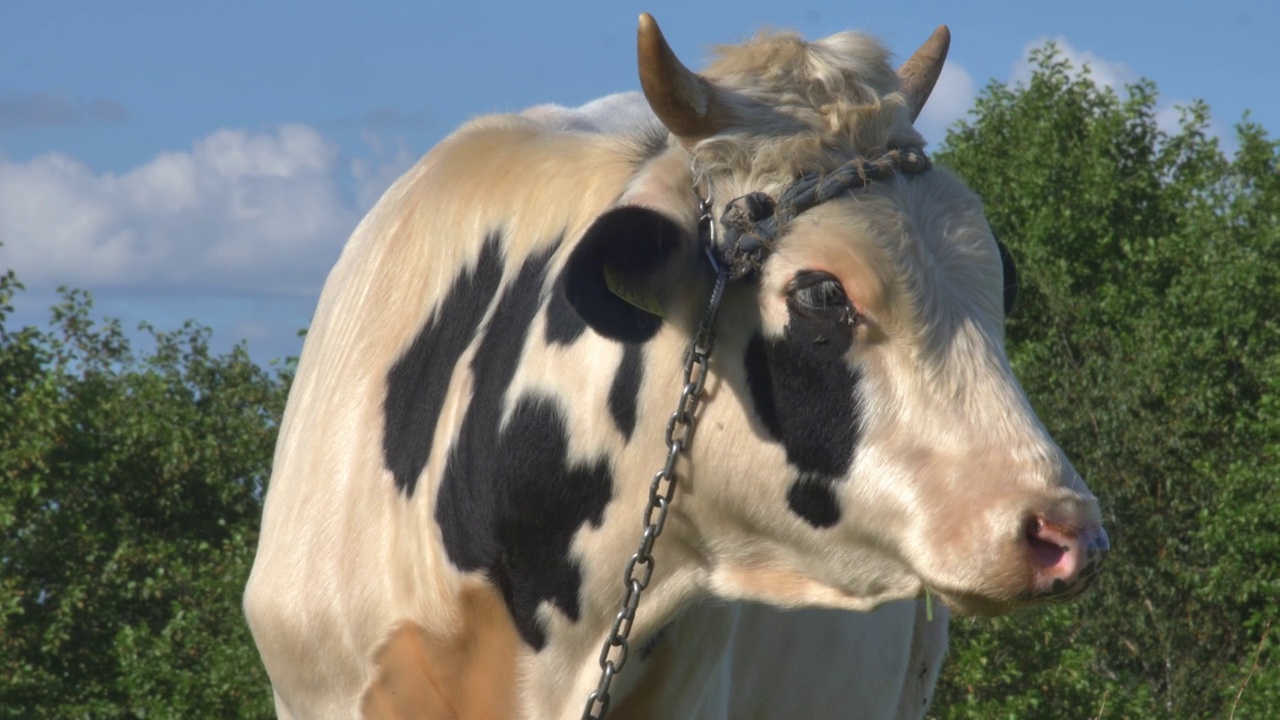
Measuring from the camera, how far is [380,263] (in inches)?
174

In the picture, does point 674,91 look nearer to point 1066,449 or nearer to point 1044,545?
point 1044,545

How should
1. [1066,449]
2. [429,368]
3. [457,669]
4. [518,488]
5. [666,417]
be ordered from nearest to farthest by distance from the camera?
[666,417], [518,488], [457,669], [429,368], [1066,449]

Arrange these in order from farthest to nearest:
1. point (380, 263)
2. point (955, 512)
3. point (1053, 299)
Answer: point (1053, 299) → point (380, 263) → point (955, 512)

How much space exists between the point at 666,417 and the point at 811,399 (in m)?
0.33

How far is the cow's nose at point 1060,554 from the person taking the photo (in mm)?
3104

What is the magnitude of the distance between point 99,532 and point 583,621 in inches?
472

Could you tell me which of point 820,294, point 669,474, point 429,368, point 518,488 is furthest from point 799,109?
point 429,368

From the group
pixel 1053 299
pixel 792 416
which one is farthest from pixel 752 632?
pixel 1053 299

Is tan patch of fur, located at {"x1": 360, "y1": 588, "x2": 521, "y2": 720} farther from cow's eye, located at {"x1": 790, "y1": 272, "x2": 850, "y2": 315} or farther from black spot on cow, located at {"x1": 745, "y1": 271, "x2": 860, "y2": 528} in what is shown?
cow's eye, located at {"x1": 790, "y1": 272, "x2": 850, "y2": 315}

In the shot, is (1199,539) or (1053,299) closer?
(1199,539)

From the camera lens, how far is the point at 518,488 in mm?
3660

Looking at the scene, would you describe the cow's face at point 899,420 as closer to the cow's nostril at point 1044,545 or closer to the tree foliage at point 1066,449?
the cow's nostril at point 1044,545

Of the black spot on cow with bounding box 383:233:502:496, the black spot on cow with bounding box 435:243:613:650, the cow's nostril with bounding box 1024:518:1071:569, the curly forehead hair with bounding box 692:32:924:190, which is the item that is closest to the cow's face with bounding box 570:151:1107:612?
the cow's nostril with bounding box 1024:518:1071:569

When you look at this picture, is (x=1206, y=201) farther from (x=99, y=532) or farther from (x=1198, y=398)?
(x=99, y=532)
